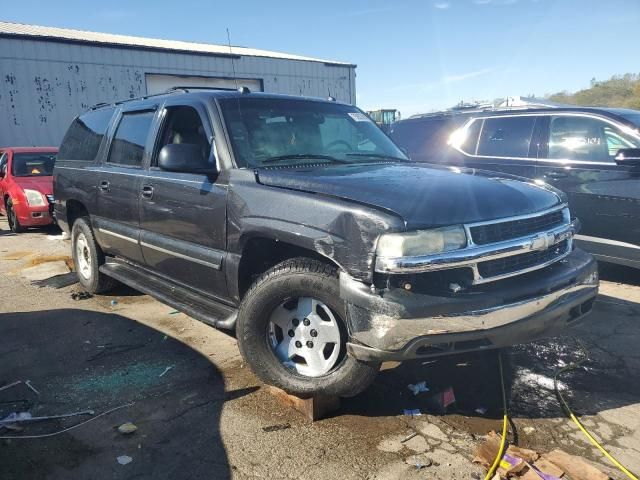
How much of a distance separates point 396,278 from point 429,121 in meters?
5.08

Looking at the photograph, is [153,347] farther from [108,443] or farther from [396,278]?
[396,278]

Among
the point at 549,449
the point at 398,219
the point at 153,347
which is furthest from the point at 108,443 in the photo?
the point at 549,449

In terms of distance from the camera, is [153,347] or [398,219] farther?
[153,347]

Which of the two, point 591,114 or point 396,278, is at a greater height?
point 591,114

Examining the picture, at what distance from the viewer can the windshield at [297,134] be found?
11.8ft

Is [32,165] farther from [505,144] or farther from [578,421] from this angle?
[578,421]

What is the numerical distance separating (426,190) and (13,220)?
31.2 feet

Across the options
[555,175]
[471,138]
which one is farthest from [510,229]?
[471,138]

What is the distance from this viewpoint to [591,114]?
5633 millimetres

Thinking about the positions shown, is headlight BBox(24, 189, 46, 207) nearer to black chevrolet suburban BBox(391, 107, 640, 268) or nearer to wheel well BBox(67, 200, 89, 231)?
wheel well BBox(67, 200, 89, 231)

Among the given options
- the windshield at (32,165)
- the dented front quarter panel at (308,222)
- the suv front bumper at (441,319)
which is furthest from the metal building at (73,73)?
the suv front bumper at (441,319)

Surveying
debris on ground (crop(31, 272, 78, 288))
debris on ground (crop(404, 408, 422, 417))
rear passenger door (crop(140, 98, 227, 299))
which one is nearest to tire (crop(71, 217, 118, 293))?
debris on ground (crop(31, 272, 78, 288))

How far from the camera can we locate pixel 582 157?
5609 mm

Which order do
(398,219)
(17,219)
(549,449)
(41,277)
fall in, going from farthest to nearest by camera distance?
(17,219) < (41,277) < (549,449) < (398,219)
